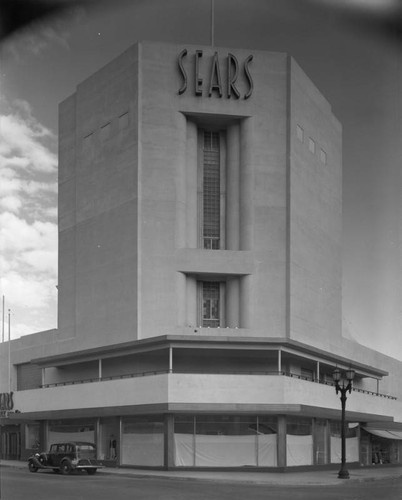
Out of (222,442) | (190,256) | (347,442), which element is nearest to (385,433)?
(347,442)

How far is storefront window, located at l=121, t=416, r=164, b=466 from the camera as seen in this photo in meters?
43.3

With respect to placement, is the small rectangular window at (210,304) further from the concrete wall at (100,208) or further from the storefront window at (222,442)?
the storefront window at (222,442)

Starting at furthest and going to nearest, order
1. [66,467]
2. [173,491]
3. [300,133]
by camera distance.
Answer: [300,133] < [66,467] < [173,491]

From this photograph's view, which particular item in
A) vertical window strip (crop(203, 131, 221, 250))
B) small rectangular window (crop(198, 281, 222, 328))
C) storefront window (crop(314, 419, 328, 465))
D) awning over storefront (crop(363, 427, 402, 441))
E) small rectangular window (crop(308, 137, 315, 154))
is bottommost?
awning over storefront (crop(363, 427, 402, 441))

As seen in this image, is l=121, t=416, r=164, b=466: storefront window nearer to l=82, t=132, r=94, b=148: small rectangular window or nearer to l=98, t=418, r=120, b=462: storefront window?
l=98, t=418, r=120, b=462: storefront window

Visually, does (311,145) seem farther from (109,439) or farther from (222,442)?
(109,439)

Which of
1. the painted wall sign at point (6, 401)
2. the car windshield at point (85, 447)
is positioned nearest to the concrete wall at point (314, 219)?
→ the car windshield at point (85, 447)

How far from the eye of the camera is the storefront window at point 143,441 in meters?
43.3

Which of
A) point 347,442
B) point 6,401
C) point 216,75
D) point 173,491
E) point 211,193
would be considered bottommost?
point 347,442

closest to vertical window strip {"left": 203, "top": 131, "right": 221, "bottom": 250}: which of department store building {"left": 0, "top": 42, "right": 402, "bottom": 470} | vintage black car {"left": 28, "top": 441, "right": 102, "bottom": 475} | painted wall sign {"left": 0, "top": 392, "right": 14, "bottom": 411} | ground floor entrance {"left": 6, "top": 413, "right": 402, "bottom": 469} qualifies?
department store building {"left": 0, "top": 42, "right": 402, "bottom": 470}

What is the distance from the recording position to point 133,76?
169 ft

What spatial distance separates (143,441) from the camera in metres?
44.1

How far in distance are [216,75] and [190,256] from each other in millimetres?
12118

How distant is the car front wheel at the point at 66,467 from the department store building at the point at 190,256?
26.1 ft
